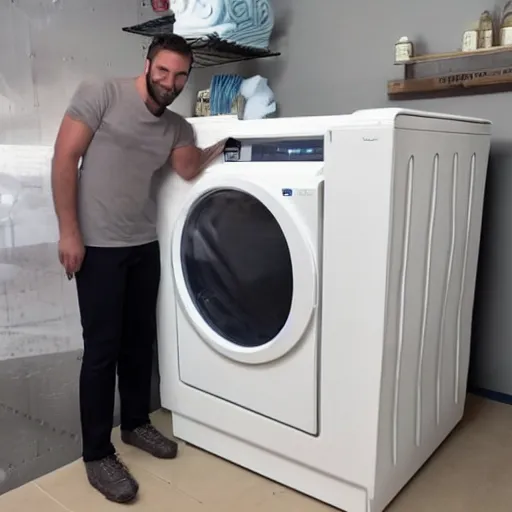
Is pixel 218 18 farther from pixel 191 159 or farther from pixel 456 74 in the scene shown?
pixel 456 74

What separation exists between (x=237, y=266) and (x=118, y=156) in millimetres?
451

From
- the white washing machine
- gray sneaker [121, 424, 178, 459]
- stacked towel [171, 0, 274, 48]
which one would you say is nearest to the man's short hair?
the white washing machine

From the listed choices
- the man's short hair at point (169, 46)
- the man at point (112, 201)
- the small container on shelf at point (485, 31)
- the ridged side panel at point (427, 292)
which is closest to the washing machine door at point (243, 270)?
the man at point (112, 201)

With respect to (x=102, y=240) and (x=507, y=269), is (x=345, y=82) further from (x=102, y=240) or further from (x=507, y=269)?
(x=102, y=240)

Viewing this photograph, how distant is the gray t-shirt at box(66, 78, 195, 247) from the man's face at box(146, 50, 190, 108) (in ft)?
0.18

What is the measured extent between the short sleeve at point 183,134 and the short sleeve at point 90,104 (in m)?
0.23

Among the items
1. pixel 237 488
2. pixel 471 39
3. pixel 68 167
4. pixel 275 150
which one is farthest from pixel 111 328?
pixel 471 39

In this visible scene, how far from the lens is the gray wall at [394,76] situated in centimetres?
198

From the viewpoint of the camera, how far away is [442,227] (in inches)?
61.6

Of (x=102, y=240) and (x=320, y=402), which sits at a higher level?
(x=102, y=240)

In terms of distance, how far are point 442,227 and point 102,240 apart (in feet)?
3.04

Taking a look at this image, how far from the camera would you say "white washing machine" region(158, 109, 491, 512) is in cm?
135

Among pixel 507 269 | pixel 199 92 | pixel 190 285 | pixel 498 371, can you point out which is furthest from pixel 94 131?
pixel 498 371

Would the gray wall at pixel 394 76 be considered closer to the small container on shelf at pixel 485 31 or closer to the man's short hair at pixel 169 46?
the small container on shelf at pixel 485 31
